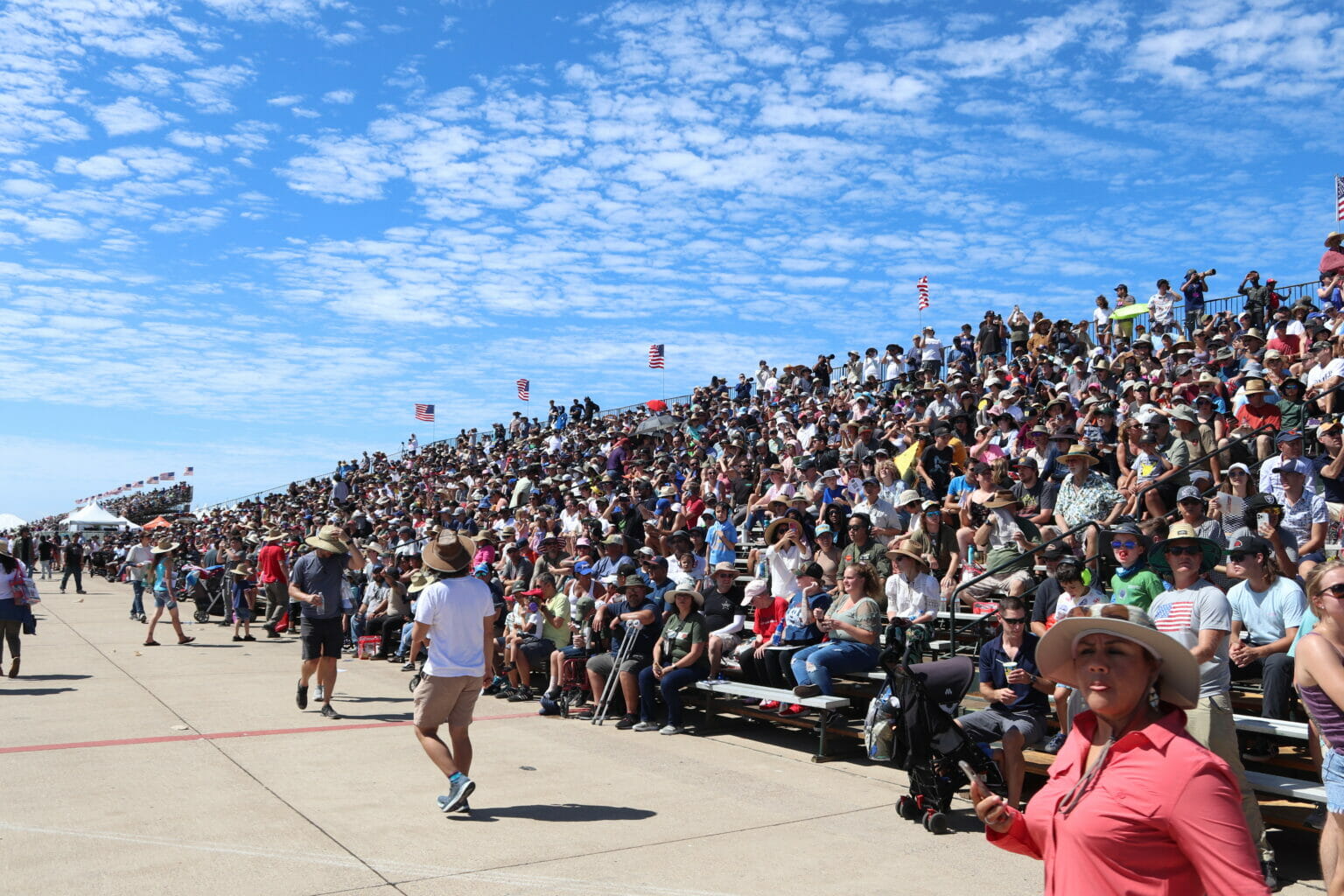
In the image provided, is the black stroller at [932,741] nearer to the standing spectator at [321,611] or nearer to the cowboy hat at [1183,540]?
the cowboy hat at [1183,540]

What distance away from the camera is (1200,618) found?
6.12m

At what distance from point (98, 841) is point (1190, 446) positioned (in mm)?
10103

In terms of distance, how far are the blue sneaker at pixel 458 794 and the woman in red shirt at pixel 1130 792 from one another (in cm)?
479

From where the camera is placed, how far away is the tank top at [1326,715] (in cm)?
404

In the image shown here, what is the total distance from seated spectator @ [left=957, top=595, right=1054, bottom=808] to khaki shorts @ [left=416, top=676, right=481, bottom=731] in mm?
3287

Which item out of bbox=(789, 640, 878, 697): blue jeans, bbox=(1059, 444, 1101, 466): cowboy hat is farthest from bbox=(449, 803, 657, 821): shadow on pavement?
bbox=(1059, 444, 1101, 466): cowboy hat

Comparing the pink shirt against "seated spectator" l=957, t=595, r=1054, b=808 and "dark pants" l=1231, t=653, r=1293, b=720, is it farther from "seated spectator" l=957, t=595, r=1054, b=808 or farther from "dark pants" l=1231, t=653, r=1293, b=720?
"dark pants" l=1231, t=653, r=1293, b=720

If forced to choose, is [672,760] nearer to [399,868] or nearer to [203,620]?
[399,868]

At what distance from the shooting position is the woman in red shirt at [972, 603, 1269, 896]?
2.12 m

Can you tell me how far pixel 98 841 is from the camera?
6.07m

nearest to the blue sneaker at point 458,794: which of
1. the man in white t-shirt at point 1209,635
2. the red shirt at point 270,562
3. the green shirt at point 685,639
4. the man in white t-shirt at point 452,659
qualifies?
the man in white t-shirt at point 452,659

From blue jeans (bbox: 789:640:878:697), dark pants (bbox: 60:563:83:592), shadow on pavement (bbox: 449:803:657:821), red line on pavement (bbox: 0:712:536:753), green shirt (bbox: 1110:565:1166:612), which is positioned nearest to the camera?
shadow on pavement (bbox: 449:803:657:821)

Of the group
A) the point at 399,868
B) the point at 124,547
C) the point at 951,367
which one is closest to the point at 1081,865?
the point at 399,868

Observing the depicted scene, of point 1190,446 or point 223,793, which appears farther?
point 1190,446
